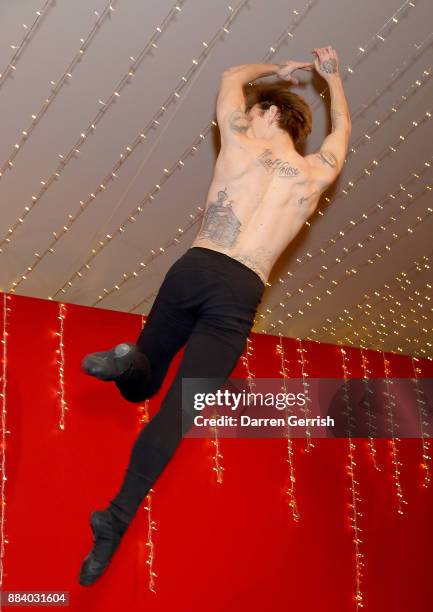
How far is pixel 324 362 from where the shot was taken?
5742 millimetres

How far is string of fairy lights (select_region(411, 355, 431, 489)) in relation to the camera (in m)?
5.78

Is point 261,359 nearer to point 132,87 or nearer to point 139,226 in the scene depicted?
point 139,226

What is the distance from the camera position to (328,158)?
2.58 metres

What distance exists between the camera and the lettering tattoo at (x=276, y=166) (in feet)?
8.00

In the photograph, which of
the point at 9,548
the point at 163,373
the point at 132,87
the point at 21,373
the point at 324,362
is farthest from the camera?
the point at 324,362

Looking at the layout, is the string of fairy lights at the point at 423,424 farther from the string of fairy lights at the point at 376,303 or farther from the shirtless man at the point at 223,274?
the shirtless man at the point at 223,274

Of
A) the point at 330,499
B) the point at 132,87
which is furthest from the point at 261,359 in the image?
the point at 132,87

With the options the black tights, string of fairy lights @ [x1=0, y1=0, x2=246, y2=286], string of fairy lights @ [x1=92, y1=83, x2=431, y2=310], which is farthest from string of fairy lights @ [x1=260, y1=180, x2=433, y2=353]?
the black tights

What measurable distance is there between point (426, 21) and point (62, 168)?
5.54 ft

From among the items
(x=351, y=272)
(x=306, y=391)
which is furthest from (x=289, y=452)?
(x=351, y=272)

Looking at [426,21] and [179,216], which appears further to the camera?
[179,216]

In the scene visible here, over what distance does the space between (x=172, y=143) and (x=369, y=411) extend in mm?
2825

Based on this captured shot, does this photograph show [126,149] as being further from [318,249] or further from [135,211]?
[318,249]

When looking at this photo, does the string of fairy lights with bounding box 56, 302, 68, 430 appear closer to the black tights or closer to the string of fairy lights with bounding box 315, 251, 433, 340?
the string of fairy lights with bounding box 315, 251, 433, 340
